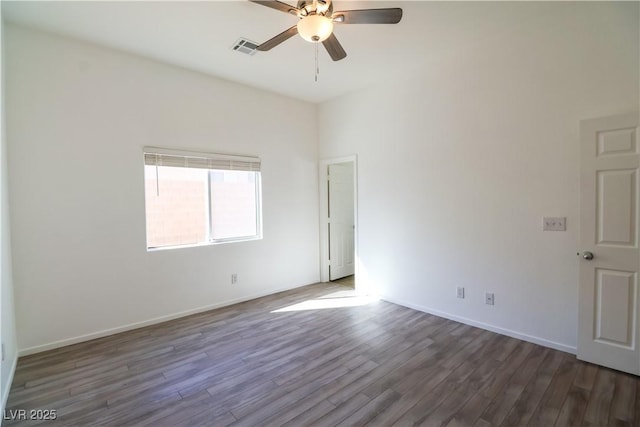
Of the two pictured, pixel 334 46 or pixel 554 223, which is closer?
pixel 334 46

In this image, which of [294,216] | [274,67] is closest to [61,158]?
[274,67]

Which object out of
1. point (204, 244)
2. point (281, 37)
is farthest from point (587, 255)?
point (204, 244)

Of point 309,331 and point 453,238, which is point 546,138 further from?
point 309,331

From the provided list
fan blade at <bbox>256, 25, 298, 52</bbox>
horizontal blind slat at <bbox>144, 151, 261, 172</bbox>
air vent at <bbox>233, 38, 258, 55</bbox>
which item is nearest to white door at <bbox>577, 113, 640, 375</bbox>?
fan blade at <bbox>256, 25, 298, 52</bbox>

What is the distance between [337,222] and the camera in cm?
521

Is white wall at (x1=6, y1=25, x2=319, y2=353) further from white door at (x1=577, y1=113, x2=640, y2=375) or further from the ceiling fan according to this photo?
white door at (x1=577, y1=113, x2=640, y2=375)

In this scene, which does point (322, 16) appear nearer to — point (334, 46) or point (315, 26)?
point (315, 26)

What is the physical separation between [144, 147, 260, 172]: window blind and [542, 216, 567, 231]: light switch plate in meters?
3.45

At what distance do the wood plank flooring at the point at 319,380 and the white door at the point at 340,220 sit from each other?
1.96 meters

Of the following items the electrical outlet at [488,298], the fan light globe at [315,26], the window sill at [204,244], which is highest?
the fan light globe at [315,26]

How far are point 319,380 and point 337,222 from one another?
3.14 metres

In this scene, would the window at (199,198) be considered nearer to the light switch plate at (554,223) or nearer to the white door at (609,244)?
the light switch plate at (554,223)

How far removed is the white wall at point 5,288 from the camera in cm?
213

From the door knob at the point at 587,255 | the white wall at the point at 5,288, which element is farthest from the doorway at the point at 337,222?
the white wall at the point at 5,288
